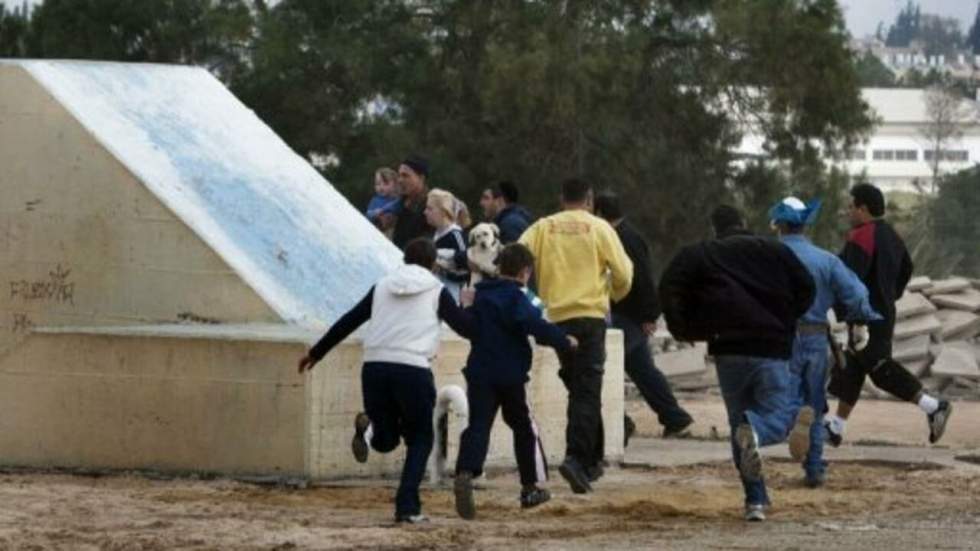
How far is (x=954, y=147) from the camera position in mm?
148750

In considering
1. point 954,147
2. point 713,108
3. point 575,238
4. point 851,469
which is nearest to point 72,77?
point 575,238

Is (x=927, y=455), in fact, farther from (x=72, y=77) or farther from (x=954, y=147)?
(x=954, y=147)

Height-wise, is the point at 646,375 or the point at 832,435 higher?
the point at 646,375

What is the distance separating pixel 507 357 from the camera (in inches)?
614

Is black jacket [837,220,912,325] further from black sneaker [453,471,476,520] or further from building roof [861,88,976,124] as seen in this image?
building roof [861,88,976,124]

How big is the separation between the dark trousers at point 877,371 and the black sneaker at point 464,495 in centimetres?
485

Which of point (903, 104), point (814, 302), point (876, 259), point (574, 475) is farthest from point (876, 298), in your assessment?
point (903, 104)

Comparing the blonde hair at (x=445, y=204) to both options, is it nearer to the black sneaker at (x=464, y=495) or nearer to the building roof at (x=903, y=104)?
the black sneaker at (x=464, y=495)

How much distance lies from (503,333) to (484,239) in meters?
1.58

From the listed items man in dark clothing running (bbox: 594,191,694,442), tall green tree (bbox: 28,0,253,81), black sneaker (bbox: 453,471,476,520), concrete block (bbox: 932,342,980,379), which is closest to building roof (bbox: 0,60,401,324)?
man in dark clothing running (bbox: 594,191,694,442)

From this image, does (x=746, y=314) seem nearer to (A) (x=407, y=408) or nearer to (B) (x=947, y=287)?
(A) (x=407, y=408)

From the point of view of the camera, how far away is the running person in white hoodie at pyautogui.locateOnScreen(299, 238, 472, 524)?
1495 cm

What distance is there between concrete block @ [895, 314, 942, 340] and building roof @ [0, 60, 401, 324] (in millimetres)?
12250

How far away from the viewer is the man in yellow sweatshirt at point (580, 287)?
16750 mm
